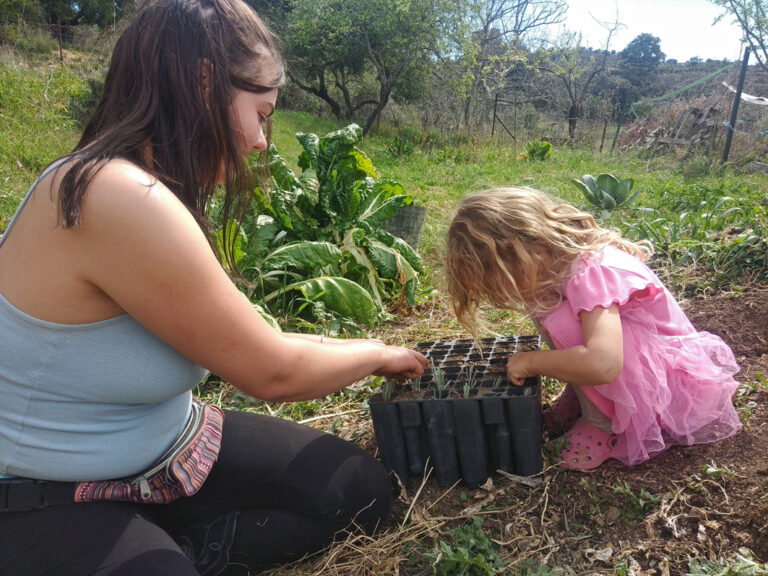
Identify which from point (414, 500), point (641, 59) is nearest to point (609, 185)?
point (414, 500)

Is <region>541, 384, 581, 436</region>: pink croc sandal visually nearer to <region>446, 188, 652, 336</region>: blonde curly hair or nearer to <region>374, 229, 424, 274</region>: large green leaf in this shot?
<region>446, 188, 652, 336</region>: blonde curly hair

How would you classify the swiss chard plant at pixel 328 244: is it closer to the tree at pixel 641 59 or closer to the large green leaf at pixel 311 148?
the large green leaf at pixel 311 148

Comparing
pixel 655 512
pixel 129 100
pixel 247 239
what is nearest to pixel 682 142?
pixel 247 239

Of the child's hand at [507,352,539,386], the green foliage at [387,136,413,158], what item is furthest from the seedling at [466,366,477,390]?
the green foliage at [387,136,413,158]

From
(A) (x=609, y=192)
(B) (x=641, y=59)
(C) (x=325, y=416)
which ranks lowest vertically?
(C) (x=325, y=416)

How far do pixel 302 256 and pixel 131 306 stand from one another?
2.20m

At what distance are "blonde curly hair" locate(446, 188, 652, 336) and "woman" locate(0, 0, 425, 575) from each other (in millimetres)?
625

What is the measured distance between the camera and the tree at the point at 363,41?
54.5 feet

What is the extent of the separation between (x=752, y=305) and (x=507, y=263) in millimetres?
1735

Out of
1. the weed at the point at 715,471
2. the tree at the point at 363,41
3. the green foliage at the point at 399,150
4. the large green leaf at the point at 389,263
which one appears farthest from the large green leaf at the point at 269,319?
the tree at the point at 363,41

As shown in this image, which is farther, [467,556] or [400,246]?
[400,246]

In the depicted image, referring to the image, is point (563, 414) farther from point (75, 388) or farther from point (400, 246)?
point (400, 246)

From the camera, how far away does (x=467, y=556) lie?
1.55 meters

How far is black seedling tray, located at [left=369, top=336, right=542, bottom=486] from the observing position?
1.82 meters
